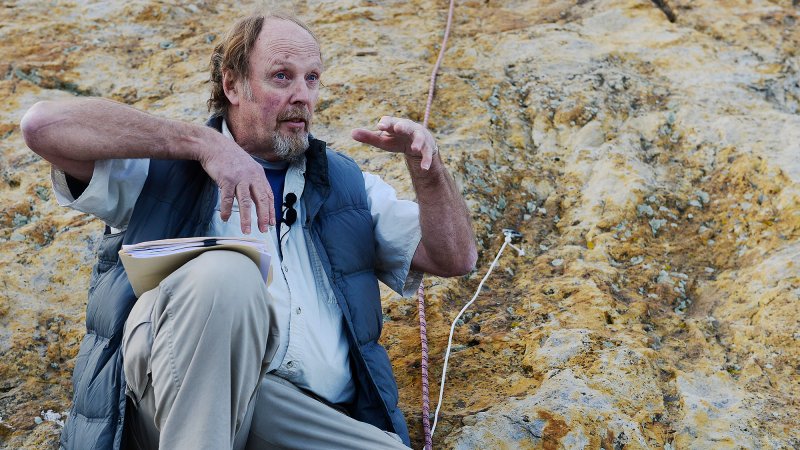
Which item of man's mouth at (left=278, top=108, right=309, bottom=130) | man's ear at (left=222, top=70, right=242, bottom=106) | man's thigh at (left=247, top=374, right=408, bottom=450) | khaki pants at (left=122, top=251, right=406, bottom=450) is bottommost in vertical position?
man's thigh at (left=247, top=374, right=408, bottom=450)

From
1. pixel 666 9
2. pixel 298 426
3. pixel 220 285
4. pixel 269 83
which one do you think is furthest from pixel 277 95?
pixel 666 9

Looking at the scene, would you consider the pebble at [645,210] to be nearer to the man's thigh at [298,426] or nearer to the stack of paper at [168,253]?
the man's thigh at [298,426]

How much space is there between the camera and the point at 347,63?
19.7ft

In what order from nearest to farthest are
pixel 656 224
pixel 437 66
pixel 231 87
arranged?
pixel 231 87, pixel 656 224, pixel 437 66

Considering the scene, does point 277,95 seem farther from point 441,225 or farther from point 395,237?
point 441,225

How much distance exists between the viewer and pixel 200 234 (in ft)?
9.93

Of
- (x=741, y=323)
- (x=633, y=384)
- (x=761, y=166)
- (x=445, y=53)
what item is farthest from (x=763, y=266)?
(x=445, y=53)

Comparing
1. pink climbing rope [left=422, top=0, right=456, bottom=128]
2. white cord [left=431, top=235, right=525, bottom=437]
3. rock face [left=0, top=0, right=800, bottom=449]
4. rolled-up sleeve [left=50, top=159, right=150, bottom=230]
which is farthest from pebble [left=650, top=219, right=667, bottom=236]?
rolled-up sleeve [left=50, top=159, right=150, bottom=230]

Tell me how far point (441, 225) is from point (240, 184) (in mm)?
832

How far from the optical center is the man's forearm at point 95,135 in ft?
9.09

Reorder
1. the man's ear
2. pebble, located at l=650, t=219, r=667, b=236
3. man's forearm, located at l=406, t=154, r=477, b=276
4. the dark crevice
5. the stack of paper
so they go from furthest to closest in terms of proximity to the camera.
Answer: the dark crevice, pebble, located at l=650, t=219, r=667, b=236, the man's ear, man's forearm, located at l=406, t=154, r=477, b=276, the stack of paper

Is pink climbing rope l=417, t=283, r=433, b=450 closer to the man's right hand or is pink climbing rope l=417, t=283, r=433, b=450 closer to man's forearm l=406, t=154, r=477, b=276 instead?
man's forearm l=406, t=154, r=477, b=276

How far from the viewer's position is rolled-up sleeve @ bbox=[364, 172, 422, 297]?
3.38 metres

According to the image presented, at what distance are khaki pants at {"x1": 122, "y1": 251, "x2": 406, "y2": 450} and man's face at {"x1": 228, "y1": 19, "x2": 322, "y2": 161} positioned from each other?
0.87 m
